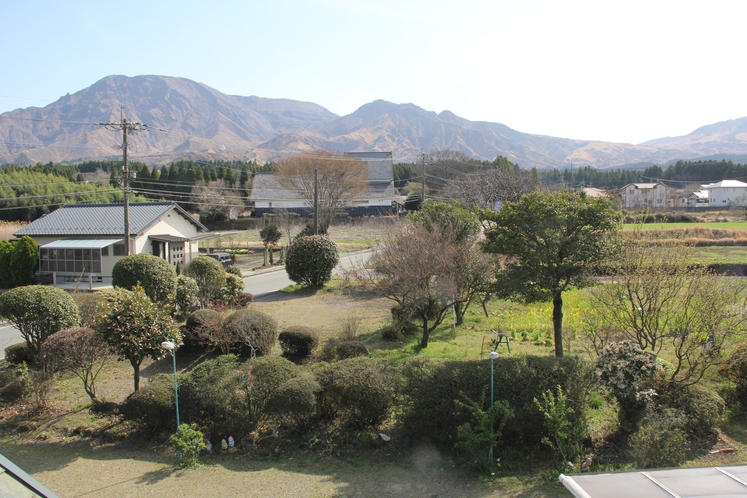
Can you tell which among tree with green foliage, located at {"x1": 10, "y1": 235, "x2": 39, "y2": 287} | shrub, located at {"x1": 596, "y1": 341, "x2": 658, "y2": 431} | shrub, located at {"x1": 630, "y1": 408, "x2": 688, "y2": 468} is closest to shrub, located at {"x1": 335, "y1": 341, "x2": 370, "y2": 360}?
shrub, located at {"x1": 596, "y1": 341, "x2": 658, "y2": 431}

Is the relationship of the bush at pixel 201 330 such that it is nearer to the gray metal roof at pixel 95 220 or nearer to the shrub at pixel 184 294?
the shrub at pixel 184 294

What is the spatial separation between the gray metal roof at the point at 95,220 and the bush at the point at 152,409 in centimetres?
1899

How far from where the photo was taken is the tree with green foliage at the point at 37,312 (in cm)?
1169

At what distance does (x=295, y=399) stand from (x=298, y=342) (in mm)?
4461

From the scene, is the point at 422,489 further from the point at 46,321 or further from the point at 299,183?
the point at 299,183

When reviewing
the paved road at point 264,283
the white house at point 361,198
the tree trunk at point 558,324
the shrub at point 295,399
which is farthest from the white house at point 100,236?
the tree trunk at point 558,324

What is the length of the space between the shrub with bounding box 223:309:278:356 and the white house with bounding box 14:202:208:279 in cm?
1595

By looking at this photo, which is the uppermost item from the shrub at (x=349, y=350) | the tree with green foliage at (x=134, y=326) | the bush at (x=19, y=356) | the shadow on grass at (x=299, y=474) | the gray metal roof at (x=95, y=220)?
the gray metal roof at (x=95, y=220)

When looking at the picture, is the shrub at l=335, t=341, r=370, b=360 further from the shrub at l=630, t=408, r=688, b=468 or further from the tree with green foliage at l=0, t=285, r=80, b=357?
the tree with green foliage at l=0, t=285, r=80, b=357

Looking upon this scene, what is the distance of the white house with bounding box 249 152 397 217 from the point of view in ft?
177

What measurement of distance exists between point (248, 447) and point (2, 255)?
2231 cm

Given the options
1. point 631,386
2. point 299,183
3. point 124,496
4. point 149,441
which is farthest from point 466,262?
point 299,183

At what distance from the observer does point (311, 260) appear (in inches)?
904

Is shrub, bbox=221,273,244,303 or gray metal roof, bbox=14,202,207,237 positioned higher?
gray metal roof, bbox=14,202,207,237
